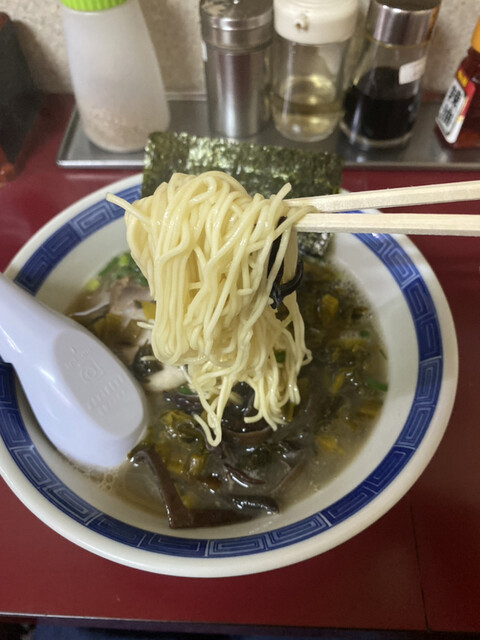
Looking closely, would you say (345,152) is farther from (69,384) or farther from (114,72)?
(69,384)

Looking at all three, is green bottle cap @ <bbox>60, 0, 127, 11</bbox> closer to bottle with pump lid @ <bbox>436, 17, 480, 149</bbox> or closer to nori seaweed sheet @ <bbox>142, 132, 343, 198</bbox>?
nori seaweed sheet @ <bbox>142, 132, 343, 198</bbox>

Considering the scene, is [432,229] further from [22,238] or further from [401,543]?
[22,238]

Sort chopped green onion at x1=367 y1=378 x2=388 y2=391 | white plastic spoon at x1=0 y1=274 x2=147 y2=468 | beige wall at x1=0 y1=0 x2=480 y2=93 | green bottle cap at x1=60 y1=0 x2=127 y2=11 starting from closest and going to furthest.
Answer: white plastic spoon at x1=0 y1=274 x2=147 y2=468 < chopped green onion at x1=367 y1=378 x2=388 y2=391 < green bottle cap at x1=60 y1=0 x2=127 y2=11 < beige wall at x1=0 y1=0 x2=480 y2=93

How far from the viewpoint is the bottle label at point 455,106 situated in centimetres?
163

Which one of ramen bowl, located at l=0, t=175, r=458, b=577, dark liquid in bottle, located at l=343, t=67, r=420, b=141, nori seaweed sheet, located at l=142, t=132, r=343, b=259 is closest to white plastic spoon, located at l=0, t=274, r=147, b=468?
ramen bowl, located at l=0, t=175, r=458, b=577

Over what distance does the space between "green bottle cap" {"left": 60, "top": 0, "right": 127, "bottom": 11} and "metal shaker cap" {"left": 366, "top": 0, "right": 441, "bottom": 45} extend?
0.79 m

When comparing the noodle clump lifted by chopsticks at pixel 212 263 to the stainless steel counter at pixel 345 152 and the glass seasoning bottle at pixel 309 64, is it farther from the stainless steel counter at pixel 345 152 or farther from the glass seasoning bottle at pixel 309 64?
the stainless steel counter at pixel 345 152

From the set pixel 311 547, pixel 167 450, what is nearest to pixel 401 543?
pixel 311 547

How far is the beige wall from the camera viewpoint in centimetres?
173

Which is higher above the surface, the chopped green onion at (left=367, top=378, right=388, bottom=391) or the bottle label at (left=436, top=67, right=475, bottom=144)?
the bottle label at (left=436, top=67, right=475, bottom=144)

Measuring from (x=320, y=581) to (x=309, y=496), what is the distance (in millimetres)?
172

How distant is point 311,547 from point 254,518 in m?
0.25

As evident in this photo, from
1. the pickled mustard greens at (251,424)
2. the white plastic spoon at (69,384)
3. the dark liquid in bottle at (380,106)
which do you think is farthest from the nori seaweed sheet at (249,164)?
the white plastic spoon at (69,384)

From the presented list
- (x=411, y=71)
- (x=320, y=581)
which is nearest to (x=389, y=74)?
(x=411, y=71)
